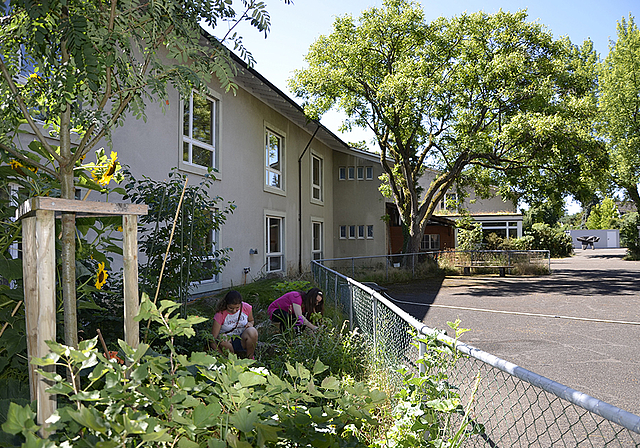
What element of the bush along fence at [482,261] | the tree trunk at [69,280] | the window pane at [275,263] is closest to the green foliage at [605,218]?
the bush along fence at [482,261]

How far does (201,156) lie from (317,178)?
991cm

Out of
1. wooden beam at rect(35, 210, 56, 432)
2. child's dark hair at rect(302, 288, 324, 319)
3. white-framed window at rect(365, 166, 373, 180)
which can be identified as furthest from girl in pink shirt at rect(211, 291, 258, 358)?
white-framed window at rect(365, 166, 373, 180)

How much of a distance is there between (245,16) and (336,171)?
2026cm

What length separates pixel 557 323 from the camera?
9828mm

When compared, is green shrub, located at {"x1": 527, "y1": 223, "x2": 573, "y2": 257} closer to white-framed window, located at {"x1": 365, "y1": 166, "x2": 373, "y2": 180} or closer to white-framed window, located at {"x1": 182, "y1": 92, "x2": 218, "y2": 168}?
white-framed window, located at {"x1": 365, "y1": 166, "x2": 373, "y2": 180}

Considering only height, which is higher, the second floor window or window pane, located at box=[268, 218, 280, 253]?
the second floor window

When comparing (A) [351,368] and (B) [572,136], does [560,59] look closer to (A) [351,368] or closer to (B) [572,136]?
(B) [572,136]

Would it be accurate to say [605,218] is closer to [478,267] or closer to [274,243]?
[478,267]

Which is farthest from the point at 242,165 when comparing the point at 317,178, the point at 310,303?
the point at 317,178

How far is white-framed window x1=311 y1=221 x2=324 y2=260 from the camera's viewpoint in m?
20.1

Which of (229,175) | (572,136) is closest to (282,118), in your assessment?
(229,175)

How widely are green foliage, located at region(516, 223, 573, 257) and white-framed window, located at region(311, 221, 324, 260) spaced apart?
866 inches

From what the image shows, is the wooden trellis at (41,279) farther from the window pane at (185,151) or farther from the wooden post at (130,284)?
the window pane at (185,151)

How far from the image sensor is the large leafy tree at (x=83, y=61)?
2205 mm
